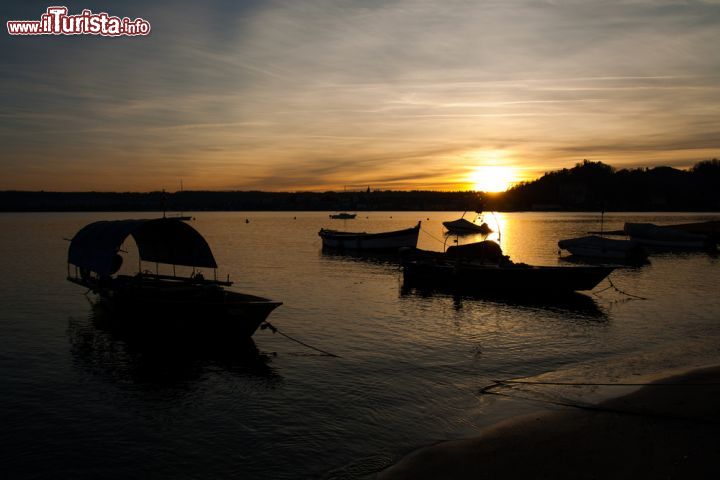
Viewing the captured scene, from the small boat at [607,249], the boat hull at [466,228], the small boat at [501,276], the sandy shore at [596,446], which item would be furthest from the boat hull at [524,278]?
the boat hull at [466,228]

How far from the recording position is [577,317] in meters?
28.4

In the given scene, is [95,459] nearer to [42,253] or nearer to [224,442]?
[224,442]

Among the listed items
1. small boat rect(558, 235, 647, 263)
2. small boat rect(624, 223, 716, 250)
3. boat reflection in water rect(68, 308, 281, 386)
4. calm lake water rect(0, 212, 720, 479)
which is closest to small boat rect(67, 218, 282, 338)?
boat reflection in water rect(68, 308, 281, 386)

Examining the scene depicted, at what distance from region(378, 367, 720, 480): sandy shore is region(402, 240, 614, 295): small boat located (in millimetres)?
19324

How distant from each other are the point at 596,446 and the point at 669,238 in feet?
246

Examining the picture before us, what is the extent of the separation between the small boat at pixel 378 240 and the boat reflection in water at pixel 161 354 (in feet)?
Result: 152

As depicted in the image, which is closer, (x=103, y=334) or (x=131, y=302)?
(x=131, y=302)

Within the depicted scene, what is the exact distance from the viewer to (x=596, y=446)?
11531 millimetres

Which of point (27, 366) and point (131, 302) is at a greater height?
point (131, 302)

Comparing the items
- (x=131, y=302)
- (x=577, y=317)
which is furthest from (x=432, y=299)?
(x=131, y=302)

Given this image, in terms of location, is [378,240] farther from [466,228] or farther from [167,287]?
[466,228]

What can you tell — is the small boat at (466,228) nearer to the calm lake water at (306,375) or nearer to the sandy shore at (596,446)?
the calm lake water at (306,375)

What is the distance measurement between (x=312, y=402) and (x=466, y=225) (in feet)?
362

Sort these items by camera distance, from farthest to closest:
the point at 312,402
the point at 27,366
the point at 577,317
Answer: the point at 577,317, the point at 27,366, the point at 312,402
